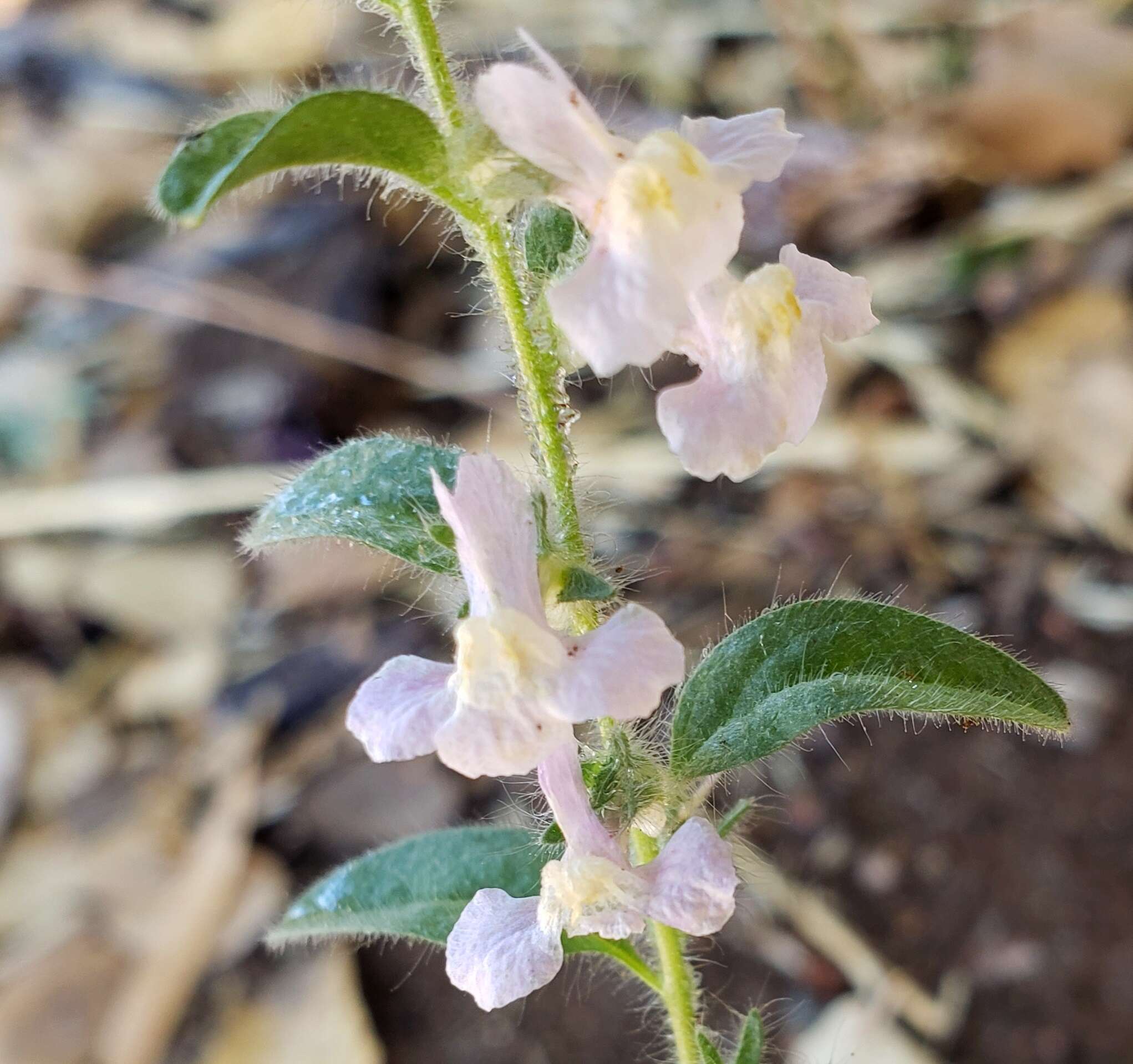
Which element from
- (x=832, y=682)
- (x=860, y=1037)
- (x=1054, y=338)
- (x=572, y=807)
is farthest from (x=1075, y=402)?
(x=572, y=807)

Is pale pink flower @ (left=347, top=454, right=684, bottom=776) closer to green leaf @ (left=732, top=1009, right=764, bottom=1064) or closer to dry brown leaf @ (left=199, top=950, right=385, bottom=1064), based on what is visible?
green leaf @ (left=732, top=1009, right=764, bottom=1064)

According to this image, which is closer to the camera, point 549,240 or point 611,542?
point 549,240

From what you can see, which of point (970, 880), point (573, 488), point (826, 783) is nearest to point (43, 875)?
point (826, 783)

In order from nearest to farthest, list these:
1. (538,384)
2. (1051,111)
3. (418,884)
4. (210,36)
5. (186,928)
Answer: (538,384) → (418,884) → (186,928) → (1051,111) → (210,36)

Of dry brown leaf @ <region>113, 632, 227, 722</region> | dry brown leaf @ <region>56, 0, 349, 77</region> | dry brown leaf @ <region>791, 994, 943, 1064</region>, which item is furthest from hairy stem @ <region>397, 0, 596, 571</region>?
dry brown leaf @ <region>56, 0, 349, 77</region>

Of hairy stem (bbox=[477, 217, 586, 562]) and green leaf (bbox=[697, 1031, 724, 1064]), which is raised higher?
hairy stem (bbox=[477, 217, 586, 562])

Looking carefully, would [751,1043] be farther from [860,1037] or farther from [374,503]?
[860,1037]
